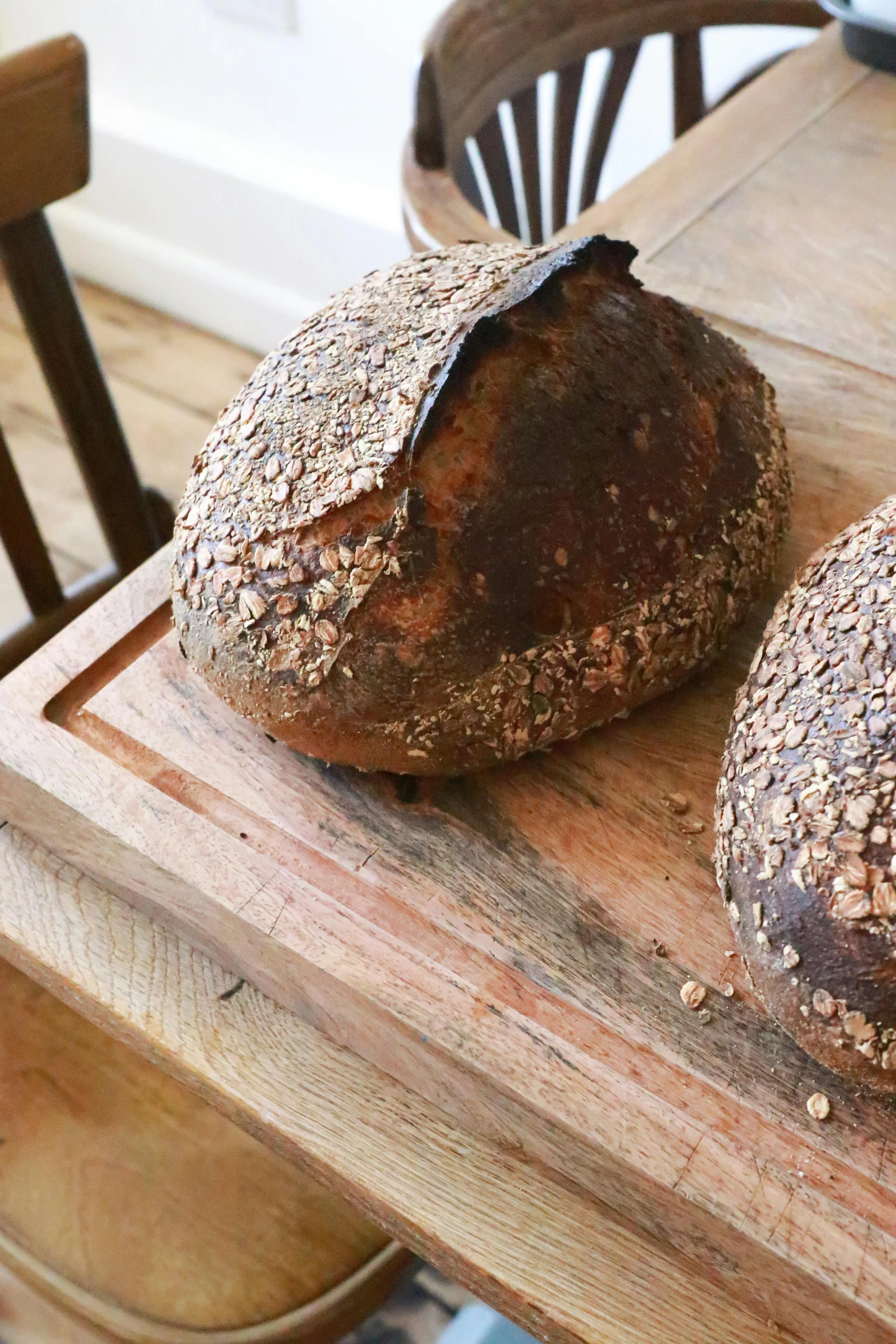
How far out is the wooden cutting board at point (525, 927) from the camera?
68 cm

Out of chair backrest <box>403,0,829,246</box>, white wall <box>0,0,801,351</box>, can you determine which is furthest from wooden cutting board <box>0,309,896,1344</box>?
white wall <box>0,0,801,351</box>

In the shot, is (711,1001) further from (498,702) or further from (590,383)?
(590,383)

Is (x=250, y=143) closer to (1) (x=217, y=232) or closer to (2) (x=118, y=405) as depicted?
(1) (x=217, y=232)

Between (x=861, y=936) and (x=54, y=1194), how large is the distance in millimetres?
700

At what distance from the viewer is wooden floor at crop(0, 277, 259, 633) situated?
2232 millimetres

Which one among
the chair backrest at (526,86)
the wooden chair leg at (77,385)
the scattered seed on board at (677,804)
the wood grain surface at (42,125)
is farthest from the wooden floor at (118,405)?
the scattered seed on board at (677,804)

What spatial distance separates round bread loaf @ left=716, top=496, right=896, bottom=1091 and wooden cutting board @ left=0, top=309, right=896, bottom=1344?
6cm

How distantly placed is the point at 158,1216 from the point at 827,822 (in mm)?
654

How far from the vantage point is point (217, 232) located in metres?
2.55

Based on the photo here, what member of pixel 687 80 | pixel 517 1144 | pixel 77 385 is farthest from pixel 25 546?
pixel 687 80

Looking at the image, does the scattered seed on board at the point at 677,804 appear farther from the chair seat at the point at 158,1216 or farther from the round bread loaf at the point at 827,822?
the chair seat at the point at 158,1216

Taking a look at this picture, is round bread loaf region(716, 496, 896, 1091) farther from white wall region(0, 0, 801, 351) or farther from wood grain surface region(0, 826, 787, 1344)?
white wall region(0, 0, 801, 351)

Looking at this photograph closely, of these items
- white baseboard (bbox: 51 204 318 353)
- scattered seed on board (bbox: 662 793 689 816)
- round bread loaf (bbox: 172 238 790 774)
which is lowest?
white baseboard (bbox: 51 204 318 353)

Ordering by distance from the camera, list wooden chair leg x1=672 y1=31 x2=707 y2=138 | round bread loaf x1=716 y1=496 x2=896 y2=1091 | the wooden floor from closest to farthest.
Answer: round bread loaf x1=716 y1=496 x2=896 y2=1091, wooden chair leg x1=672 y1=31 x2=707 y2=138, the wooden floor
